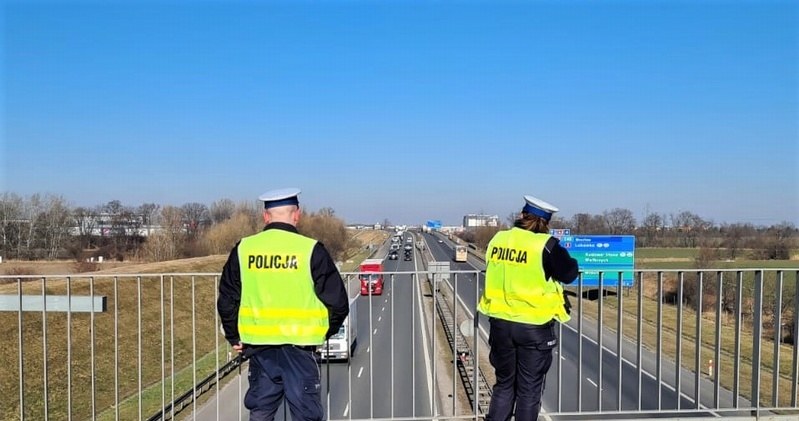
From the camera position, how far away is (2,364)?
22.5m

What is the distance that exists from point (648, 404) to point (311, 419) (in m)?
17.1

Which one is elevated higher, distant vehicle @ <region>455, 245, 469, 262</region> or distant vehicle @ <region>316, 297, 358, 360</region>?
distant vehicle @ <region>316, 297, 358, 360</region>

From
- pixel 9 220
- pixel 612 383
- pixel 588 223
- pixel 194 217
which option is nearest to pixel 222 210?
pixel 194 217

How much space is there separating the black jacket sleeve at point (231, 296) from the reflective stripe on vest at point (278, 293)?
8 cm

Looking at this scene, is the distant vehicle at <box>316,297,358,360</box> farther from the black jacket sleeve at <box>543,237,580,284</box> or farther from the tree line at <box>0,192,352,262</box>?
the tree line at <box>0,192,352,262</box>

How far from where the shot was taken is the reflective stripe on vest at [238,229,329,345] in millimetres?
3646

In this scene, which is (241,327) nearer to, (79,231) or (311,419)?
(311,419)

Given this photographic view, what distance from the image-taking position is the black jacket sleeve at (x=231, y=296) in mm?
3812

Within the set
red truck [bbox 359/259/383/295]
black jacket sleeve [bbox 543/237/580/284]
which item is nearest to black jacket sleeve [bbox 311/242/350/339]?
red truck [bbox 359/259/383/295]

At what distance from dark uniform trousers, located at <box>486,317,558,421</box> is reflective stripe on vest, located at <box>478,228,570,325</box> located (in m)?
0.08

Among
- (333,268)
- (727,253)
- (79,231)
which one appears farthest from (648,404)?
(79,231)

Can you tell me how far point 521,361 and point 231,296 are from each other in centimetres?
217

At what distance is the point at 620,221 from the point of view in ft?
240

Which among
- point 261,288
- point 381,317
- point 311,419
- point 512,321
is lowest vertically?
point 381,317
